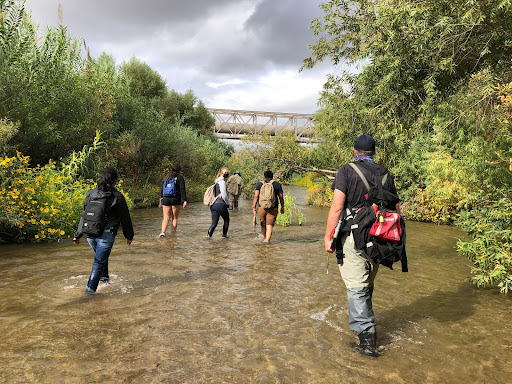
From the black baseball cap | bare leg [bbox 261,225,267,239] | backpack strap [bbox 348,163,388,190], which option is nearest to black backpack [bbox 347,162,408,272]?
backpack strap [bbox 348,163,388,190]

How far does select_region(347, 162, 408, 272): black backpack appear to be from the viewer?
4086mm

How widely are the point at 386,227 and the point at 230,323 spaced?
7.55ft

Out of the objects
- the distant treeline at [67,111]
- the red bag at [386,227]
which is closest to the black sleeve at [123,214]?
the red bag at [386,227]

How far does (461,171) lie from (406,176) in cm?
1199

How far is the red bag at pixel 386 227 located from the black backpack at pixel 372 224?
0.03 metres

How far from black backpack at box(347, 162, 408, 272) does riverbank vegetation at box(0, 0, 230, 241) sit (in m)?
7.62

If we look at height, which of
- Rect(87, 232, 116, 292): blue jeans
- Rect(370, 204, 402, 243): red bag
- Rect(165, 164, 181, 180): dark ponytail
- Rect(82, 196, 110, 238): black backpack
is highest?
Rect(165, 164, 181, 180): dark ponytail

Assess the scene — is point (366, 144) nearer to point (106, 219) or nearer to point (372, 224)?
point (372, 224)

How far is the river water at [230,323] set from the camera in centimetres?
375

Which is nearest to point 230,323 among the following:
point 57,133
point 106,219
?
point 106,219

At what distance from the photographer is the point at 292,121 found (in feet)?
180

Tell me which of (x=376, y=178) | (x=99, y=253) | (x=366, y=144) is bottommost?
(x=99, y=253)

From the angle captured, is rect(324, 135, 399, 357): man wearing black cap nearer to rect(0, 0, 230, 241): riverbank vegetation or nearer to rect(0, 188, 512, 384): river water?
rect(0, 188, 512, 384): river water

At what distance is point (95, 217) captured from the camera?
5504 mm
